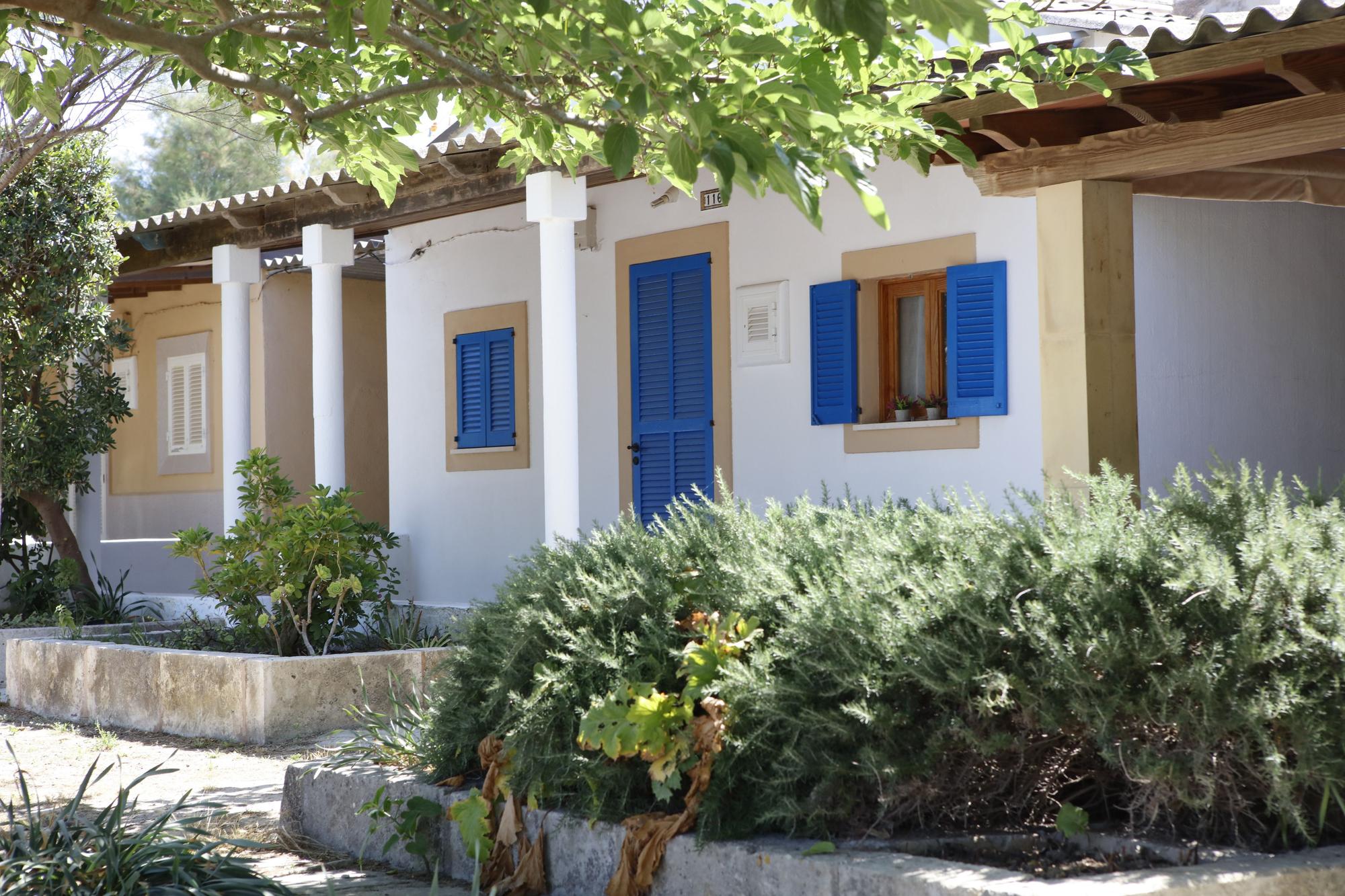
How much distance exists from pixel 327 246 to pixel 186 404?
480 cm

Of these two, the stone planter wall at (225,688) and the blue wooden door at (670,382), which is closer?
the stone planter wall at (225,688)

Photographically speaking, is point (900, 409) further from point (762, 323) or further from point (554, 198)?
point (554, 198)

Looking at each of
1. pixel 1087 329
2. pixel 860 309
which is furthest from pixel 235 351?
pixel 1087 329

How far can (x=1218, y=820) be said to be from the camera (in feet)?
10.6

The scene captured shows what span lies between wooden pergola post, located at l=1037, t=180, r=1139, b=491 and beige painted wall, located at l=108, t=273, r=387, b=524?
28.7ft

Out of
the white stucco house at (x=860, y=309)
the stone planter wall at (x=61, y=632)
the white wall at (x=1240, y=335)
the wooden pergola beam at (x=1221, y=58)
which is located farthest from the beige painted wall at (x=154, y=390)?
the wooden pergola beam at (x=1221, y=58)

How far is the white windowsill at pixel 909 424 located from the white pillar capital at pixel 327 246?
401cm

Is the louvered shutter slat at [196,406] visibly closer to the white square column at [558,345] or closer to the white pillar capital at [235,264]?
the white pillar capital at [235,264]

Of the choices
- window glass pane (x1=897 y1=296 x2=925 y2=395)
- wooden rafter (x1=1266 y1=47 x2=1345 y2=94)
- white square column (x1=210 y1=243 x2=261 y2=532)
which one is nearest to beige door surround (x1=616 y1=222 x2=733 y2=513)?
window glass pane (x1=897 y1=296 x2=925 y2=395)

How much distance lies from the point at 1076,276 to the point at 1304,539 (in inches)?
99.1

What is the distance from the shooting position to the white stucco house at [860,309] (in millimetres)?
5512

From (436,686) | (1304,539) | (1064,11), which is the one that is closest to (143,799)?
(436,686)

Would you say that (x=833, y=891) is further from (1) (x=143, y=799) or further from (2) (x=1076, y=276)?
(1) (x=143, y=799)

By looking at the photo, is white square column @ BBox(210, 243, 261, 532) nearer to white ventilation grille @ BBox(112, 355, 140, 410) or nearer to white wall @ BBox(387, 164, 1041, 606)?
white wall @ BBox(387, 164, 1041, 606)
